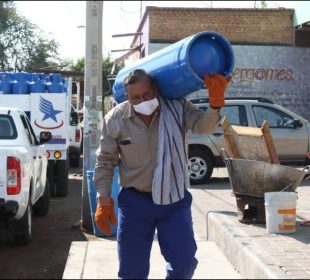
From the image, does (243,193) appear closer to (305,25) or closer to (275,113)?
(275,113)

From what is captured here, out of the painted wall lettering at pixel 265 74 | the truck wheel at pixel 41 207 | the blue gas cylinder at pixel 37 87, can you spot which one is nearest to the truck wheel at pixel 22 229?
the truck wheel at pixel 41 207

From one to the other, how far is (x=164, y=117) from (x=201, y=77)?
15.5 inches

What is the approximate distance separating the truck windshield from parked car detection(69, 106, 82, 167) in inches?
271

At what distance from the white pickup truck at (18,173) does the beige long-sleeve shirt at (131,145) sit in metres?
2.56

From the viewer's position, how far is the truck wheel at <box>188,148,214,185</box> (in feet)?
41.7

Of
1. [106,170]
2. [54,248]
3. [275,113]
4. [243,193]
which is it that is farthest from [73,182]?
[106,170]

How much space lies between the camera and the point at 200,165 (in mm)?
12742

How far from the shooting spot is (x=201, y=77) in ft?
13.1

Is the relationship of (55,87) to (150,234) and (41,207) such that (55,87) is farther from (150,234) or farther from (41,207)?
(150,234)

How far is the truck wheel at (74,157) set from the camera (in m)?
17.0

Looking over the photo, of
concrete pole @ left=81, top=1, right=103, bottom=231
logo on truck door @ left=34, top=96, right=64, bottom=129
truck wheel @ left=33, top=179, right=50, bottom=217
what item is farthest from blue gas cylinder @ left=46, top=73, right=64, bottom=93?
concrete pole @ left=81, top=1, right=103, bottom=231

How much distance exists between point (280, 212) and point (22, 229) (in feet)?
9.92

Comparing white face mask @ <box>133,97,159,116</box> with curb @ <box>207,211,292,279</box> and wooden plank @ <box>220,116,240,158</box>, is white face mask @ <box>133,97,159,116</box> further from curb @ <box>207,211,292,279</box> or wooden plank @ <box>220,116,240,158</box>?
wooden plank @ <box>220,116,240,158</box>

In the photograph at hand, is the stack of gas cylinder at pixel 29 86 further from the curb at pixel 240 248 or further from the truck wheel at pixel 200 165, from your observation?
the curb at pixel 240 248
